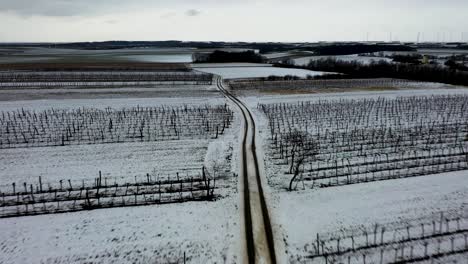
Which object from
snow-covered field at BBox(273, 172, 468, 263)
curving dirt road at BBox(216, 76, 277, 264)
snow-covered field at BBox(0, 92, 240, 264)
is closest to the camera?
curving dirt road at BBox(216, 76, 277, 264)

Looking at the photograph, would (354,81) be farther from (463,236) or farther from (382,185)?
(463,236)

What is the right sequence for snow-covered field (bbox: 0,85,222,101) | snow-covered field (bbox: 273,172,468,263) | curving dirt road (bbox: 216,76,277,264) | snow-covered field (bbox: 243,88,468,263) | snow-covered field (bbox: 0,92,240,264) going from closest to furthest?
curving dirt road (bbox: 216,76,277,264) < snow-covered field (bbox: 0,92,240,264) < snow-covered field (bbox: 243,88,468,263) < snow-covered field (bbox: 273,172,468,263) < snow-covered field (bbox: 0,85,222,101)

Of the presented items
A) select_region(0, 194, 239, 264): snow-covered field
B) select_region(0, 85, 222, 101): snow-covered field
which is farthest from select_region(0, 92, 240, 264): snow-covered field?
select_region(0, 85, 222, 101): snow-covered field

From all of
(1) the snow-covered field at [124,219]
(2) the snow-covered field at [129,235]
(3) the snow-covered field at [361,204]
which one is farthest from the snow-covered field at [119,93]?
(2) the snow-covered field at [129,235]

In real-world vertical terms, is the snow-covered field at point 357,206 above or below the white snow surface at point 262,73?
below

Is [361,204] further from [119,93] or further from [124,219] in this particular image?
[119,93]

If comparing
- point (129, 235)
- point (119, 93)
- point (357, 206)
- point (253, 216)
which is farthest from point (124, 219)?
point (119, 93)

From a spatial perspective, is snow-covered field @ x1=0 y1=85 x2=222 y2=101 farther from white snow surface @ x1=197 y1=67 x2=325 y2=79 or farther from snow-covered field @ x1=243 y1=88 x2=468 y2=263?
snow-covered field @ x1=243 y1=88 x2=468 y2=263

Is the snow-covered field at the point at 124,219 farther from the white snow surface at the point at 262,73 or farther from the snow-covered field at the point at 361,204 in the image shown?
the white snow surface at the point at 262,73

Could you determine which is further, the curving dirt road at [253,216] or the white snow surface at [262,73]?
the white snow surface at [262,73]
